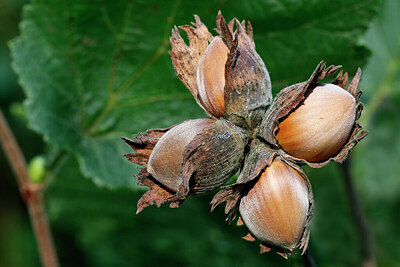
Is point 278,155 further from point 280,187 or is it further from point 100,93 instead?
point 100,93

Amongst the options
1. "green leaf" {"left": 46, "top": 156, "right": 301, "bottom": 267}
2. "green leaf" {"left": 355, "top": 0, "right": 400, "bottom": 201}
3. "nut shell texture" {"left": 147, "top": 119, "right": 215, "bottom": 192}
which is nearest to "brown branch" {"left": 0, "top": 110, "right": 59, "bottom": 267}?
"green leaf" {"left": 46, "top": 156, "right": 301, "bottom": 267}

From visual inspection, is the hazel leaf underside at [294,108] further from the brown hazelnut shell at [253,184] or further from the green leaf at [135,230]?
the green leaf at [135,230]

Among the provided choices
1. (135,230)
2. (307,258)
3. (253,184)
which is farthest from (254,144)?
(135,230)

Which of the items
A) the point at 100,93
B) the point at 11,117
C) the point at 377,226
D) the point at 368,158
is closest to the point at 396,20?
the point at 368,158

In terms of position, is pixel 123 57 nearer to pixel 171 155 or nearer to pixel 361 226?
pixel 171 155

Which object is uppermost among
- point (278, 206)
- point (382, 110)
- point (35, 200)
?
point (278, 206)

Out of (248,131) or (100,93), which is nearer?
(248,131)
